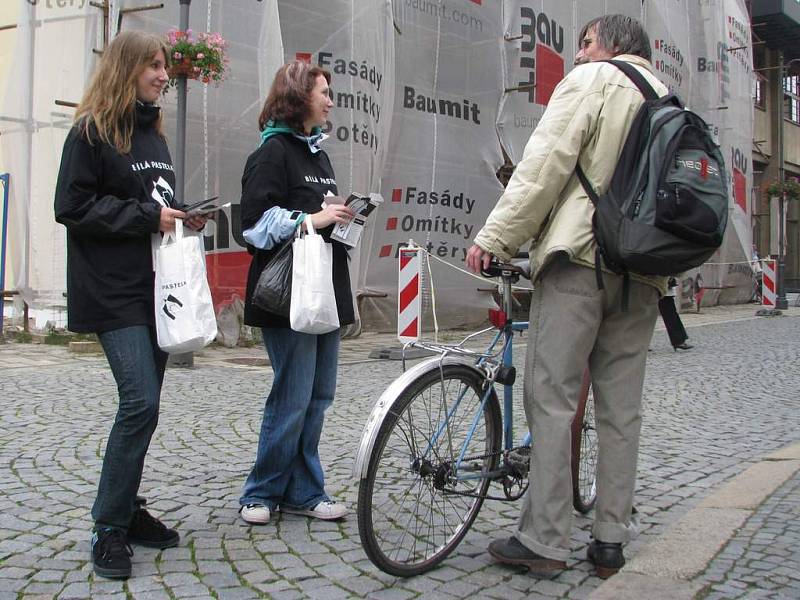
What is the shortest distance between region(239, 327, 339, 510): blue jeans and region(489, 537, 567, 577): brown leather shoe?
82cm

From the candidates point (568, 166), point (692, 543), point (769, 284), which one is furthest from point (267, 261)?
point (769, 284)

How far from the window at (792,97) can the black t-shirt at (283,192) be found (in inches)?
1278

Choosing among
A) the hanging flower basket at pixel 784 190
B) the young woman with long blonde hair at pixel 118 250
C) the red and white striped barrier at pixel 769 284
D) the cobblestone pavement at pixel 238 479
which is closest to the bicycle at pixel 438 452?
the cobblestone pavement at pixel 238 479

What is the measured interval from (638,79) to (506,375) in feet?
3.55

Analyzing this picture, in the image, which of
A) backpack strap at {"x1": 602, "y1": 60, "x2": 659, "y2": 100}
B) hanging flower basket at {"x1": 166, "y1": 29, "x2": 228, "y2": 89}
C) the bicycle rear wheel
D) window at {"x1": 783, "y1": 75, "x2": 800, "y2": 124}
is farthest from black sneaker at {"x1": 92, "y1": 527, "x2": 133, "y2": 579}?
window at {"x1": 783, "y1": 75, "x2": 800, "y2": 124}

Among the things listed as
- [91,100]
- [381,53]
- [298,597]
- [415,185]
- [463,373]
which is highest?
[381,53]

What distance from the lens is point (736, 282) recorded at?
70.8 feet

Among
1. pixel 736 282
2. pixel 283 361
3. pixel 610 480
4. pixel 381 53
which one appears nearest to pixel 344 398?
pixel 283 361

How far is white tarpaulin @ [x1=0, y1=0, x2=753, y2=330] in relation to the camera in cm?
985

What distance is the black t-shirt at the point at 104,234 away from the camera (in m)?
2.81

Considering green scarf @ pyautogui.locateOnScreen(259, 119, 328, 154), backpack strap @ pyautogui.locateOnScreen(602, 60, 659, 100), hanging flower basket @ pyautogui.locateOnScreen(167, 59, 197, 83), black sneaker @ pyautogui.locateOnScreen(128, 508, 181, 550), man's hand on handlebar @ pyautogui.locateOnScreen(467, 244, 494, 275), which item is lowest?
black sneaker @ pyautogui.locateOnScreen(128, 508, 181, 550)

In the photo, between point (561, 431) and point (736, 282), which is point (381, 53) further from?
point (736, 282)

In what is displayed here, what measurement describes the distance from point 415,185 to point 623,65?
9689 millimetres

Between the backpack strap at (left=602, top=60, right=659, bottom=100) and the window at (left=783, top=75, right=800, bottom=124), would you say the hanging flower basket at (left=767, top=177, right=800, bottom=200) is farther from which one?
the backpack strap at (left=602, top=60, right=659, bottom=100)
